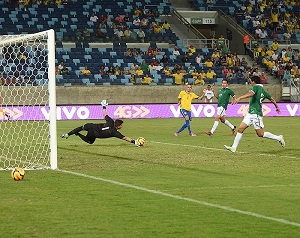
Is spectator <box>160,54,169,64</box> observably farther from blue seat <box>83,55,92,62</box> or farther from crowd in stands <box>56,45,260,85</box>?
blue seat <box>83,55,92,62</box>

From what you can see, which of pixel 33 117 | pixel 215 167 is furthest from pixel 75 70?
pixel 215 167

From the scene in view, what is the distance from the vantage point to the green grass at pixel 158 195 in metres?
9.84

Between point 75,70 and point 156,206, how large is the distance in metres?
34.1

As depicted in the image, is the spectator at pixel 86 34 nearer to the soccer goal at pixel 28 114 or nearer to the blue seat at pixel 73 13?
the blue seat at pixel 73 13

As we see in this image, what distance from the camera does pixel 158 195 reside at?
41.7ft

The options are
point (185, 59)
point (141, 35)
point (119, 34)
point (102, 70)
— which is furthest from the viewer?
point (141, 35)

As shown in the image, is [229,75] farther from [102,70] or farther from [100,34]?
[100,34]

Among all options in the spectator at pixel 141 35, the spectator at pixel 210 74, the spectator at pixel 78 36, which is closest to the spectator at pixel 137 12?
the spectator at pixel 141 35

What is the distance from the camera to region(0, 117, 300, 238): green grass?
984 centimetres

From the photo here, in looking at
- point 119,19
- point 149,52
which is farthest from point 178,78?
point 119,19

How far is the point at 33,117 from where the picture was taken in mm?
35625

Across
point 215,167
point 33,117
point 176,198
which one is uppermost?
point 176,198

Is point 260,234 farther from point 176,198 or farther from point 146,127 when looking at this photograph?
point 146,127

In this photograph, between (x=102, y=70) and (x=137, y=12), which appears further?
(x=137, y=12)
